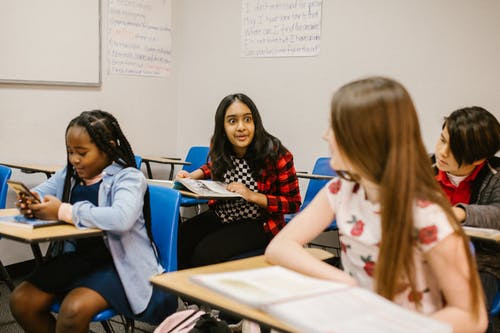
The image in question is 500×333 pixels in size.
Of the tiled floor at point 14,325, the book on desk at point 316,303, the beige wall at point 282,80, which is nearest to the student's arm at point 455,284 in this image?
the book on desk at point 316,303

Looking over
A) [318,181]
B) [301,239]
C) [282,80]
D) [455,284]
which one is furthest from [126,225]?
[282,80]

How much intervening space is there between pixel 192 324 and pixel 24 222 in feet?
2.06

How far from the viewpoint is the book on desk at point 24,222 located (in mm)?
1666

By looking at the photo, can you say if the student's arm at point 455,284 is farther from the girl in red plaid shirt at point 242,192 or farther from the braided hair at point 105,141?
the girl in red plaid shirt at point 242,192

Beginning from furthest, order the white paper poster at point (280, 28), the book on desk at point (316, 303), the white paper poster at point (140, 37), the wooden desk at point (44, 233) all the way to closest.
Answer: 1. the white paper poster at point (140, 37)
2. the white paper poster at point (280, 28)
3. the wooden desk at point (44, 233)
4. the book on desk at point (316, 303)

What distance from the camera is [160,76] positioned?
4512 millimetres

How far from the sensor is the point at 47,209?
1.74 meters

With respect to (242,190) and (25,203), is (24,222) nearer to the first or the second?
(25,203)

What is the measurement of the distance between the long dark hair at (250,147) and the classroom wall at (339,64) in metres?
0.56

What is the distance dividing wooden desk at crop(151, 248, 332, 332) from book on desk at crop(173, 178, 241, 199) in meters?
0.91

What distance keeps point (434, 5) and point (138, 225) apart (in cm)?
250

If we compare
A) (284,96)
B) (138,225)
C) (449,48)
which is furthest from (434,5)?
(138,225)

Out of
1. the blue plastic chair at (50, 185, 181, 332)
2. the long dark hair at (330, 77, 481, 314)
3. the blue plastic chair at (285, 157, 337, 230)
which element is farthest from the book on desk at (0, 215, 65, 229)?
the blue plastic chair at (285, 157, 337, 230)

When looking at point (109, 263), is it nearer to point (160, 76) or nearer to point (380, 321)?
point (380, 321)
